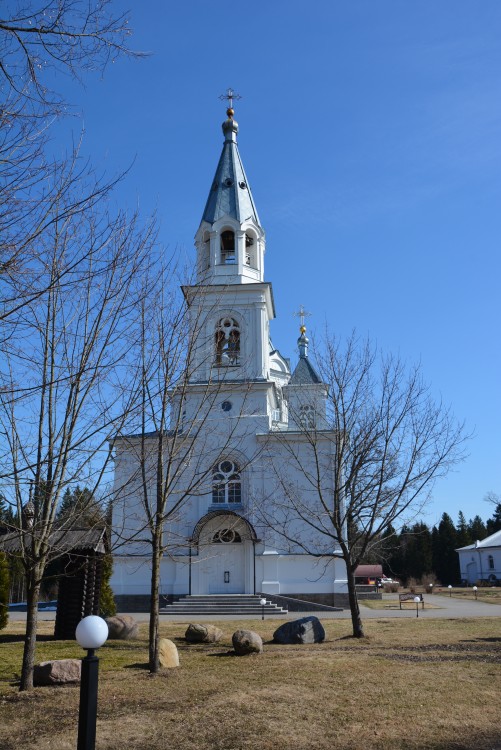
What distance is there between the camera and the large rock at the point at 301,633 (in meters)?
14.3

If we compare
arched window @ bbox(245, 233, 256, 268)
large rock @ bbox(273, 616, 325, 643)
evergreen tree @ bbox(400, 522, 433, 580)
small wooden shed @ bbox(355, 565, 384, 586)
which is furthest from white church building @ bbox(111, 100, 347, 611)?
evergreen tree @ bbox(400, 522, 433, 580)

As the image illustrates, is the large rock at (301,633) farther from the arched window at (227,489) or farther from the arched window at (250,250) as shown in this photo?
the arched window at (250,250)

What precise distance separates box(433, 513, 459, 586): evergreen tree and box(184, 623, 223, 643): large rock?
5802 centimetres

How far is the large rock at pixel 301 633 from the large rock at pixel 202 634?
140cm

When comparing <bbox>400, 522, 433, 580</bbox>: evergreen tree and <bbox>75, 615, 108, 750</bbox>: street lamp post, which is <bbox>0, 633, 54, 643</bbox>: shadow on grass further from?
<bbox>400, 522, 433, 580</bbox>: evergreen tree

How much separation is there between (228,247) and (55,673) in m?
23.5

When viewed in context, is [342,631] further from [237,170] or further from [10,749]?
[237,170]

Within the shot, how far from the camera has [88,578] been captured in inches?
640

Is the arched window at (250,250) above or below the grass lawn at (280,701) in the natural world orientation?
above

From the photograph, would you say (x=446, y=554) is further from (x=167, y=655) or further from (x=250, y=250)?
(x=167, y=655)

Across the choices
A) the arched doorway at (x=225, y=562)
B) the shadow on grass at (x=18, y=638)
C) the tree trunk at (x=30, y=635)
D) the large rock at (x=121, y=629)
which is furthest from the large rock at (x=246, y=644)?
the arched doorway at (x=225, y=562)

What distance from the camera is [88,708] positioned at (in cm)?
526

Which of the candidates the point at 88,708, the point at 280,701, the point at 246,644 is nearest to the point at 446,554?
the point at 246,644

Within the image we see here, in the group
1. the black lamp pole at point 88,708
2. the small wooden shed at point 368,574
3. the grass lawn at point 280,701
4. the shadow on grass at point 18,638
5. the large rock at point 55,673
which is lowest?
the grass lawn at point 280,701
